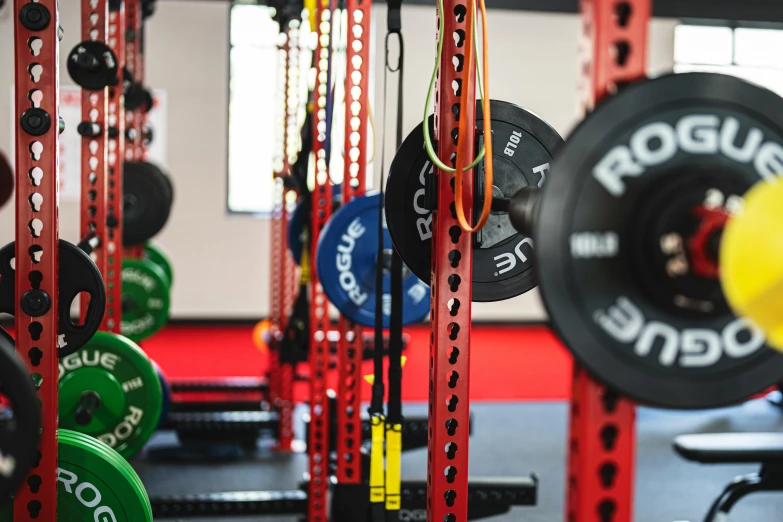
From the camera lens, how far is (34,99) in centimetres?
170

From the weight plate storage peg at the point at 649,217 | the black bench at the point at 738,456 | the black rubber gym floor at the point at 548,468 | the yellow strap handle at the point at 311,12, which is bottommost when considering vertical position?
the black rubber gym floor at the point at 548,468

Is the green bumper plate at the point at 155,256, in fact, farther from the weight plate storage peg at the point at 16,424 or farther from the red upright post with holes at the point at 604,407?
the red upright post with holes at the point at 604,407

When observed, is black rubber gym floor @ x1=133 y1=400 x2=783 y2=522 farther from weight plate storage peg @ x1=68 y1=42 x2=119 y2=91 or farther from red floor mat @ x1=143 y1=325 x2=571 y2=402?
weight plate storage peg @ x1=68 y1=42 x2=119 y2=91

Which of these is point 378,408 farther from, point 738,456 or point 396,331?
point 738,456

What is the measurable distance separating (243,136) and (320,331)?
17.8 ft

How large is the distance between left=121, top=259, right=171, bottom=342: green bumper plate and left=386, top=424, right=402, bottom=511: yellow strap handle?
2.95m

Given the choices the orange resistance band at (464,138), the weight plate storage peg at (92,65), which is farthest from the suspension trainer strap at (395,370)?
the weight plate storage peg at (92,65)

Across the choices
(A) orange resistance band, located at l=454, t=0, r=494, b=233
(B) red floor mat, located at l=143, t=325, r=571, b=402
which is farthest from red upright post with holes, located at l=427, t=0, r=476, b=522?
(B) red floor mat, located at l=143, t=325, r=571, b=402

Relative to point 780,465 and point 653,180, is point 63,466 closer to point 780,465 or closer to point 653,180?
point 653,180

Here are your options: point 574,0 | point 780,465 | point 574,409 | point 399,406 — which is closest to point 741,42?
point 574,0

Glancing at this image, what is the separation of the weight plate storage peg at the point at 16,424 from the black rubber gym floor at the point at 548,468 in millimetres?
2739

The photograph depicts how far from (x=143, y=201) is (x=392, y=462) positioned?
119 inches

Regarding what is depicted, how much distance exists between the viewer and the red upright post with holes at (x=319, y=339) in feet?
10.8

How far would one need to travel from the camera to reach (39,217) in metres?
1.71
